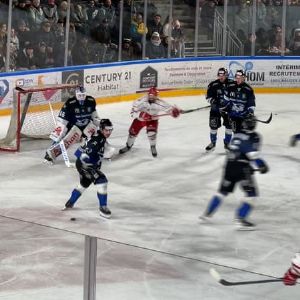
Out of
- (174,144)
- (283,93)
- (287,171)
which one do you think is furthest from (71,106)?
(283,93)

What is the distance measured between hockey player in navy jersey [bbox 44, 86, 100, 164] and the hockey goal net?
81 cm

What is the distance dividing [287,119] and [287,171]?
4.27 meters

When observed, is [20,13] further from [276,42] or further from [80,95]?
[276,42]

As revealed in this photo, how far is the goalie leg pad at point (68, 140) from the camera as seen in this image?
10359mm

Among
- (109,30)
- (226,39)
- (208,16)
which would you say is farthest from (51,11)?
(226,39)

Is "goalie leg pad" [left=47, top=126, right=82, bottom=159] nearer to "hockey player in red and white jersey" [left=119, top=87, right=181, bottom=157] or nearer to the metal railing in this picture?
"hockey player in red and white jersey" [left=119, top=87, right=181, bottom=157]

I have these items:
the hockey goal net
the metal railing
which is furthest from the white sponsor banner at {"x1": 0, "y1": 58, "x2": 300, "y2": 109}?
the hockey goal net

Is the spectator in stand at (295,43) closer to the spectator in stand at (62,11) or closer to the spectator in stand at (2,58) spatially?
the spectator in stand at (62,11)

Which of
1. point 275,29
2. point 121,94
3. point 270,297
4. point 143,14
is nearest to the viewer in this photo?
point 270,297

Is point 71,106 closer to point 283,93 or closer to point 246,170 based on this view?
point 246,170

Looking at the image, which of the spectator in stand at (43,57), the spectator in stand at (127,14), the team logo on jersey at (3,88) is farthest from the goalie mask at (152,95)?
the spectator in stand at (127,14)

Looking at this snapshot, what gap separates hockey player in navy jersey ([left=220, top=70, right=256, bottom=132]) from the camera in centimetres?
1106

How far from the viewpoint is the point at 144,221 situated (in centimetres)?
782

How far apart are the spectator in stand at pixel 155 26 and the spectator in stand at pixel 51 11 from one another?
2.80 m
